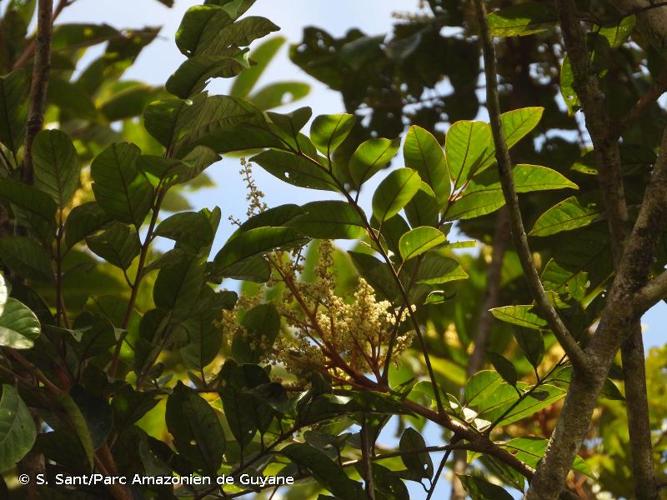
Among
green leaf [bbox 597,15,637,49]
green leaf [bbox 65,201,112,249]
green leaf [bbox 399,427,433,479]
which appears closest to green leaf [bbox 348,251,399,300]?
green leaf [bbox 399,427,433,479]

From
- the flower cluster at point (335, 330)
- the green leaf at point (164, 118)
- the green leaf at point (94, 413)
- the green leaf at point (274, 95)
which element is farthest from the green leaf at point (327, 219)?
the green leaf at point (274, 95)

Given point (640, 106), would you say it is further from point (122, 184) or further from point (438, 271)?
point (122, 184)

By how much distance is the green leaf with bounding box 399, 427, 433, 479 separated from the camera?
980 millimetres

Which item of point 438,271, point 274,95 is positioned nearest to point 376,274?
point 438,271

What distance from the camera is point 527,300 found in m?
1.73

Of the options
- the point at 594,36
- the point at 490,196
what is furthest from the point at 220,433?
the point at 594,36

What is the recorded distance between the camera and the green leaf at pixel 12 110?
0.93 metres

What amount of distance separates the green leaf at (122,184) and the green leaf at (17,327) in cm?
20

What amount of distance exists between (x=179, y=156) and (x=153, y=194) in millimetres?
48

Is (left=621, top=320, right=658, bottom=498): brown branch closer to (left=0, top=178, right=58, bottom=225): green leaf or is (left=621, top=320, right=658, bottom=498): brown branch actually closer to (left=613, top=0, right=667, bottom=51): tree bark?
(left=613, top=0, right=667, bottom=51): tree bark

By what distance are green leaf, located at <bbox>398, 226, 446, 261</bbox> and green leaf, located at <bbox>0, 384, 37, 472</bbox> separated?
0.36 m

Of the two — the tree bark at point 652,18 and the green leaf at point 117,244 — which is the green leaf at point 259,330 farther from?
the tree bark at point 652,18

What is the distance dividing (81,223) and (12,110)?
0.13 metres

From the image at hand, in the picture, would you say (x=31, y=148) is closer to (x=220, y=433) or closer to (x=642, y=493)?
(x=220, y=433)
